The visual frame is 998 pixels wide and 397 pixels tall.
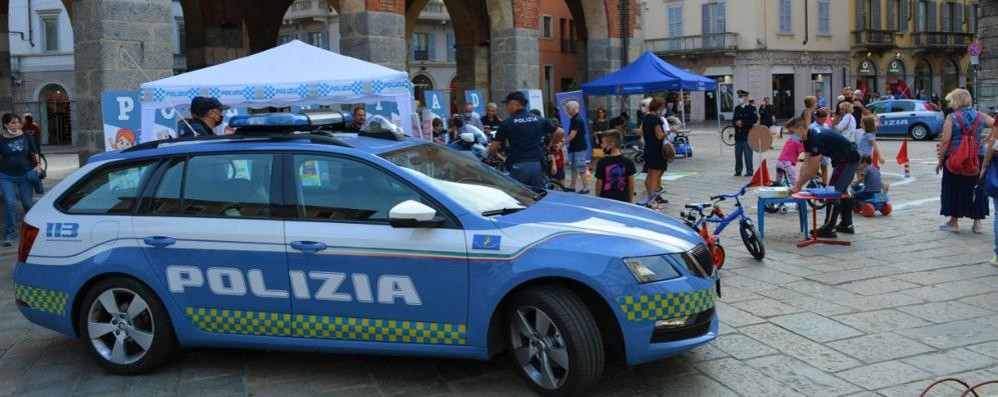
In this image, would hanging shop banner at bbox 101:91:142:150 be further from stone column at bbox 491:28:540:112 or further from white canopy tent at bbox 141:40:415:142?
stone column at bbox 491:28:540:112

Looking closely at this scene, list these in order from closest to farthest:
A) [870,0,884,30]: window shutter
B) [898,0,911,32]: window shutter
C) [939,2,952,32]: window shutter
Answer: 1. [870,0,884,30]: window shutter
2. [898,0,911,32]: window shutter
3. [939,2,952,32]: window shutter

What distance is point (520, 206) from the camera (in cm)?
492

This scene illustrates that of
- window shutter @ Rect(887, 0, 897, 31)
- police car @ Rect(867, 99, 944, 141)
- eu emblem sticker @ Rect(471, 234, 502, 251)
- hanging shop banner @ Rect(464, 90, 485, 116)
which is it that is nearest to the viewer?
eu emblem sticker @ Rect(471, 234, 502, 251)

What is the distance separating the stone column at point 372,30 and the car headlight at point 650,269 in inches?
399

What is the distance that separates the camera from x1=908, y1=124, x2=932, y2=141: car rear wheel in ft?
84.2

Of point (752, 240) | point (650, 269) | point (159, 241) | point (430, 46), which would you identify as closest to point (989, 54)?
point (752, 240)

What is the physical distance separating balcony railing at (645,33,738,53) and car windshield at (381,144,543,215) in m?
40.6

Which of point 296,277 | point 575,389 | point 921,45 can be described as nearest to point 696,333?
point 575,389

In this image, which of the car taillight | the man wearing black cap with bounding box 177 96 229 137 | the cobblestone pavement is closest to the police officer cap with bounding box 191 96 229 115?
the man wearing black cap with bounding box 177 96 229 137

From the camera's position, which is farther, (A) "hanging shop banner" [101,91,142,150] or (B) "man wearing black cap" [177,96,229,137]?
(A) "hanging shop banner" [101,91,142,150]

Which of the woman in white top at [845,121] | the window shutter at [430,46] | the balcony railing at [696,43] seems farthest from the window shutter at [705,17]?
the woman in white top at [845,121]

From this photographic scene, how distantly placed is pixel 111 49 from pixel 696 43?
38.3 meters

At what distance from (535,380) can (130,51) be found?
8666 millimetres

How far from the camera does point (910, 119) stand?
25922 millimetres
